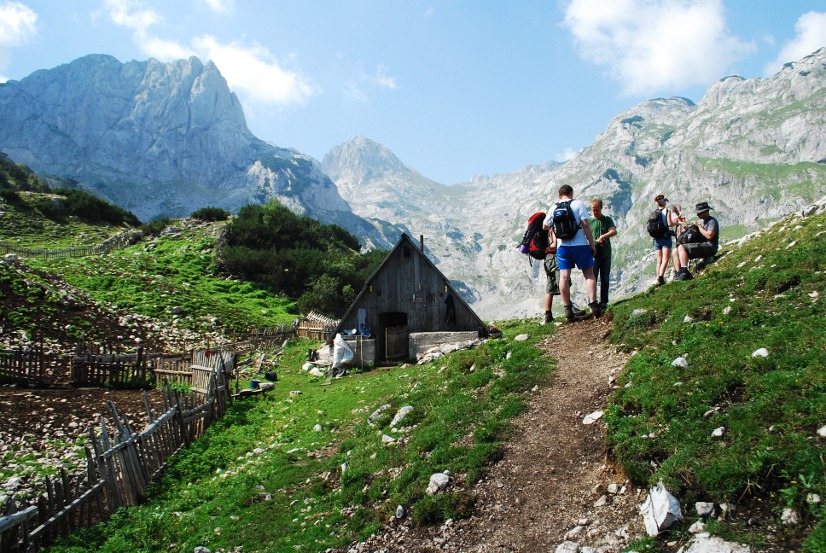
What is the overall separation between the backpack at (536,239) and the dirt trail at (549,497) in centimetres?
455

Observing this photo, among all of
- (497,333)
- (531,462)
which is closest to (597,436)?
(531,462)

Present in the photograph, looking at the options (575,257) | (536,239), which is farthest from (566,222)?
(536,239)

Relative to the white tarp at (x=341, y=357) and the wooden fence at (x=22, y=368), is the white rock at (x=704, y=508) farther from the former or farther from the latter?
the wooden fence at (x=22, y=368)

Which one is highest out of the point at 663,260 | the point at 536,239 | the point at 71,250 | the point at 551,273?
the point at 71,250

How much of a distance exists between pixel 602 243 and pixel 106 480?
44.4 ft

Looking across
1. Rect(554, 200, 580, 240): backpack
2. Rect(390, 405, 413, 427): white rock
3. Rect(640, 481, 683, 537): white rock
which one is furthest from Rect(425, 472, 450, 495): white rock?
Rect(554, 200, 580, 240): backpack

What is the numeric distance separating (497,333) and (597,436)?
13.7 metres

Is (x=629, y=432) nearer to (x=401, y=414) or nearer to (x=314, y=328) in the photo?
(x=401, y=414)

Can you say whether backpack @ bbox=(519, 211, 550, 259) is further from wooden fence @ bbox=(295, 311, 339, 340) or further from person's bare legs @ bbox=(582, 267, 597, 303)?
wooden fence @ bbox=(295, 311, 339, 340)

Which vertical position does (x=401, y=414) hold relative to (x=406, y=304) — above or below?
below

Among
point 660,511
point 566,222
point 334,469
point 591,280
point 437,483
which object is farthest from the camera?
point 591,280

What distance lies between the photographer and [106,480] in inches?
366

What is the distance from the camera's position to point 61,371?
2020 cm

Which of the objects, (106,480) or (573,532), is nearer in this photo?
(573,532)
